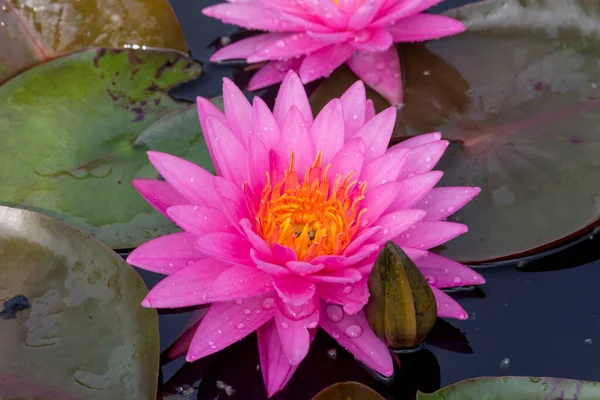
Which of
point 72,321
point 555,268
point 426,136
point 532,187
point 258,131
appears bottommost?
point 555,268

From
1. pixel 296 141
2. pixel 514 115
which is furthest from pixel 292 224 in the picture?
pixel 514 115

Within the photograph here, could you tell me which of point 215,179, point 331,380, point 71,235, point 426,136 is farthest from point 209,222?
point 426,136

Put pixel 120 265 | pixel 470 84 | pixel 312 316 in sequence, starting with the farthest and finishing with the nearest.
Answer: pixel 470 84 → pixel 120 265 → pixel 312 316

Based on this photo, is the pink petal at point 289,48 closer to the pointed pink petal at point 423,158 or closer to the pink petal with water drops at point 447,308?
the pointed pink petal at point 423,158

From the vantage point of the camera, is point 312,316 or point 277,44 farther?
point 277,44

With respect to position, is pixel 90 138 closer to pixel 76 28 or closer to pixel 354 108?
pixel 76 28

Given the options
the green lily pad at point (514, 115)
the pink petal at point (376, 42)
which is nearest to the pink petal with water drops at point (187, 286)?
the green lily pad at point (514, 115)

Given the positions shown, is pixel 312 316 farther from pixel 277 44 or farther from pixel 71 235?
pixel 277 44
